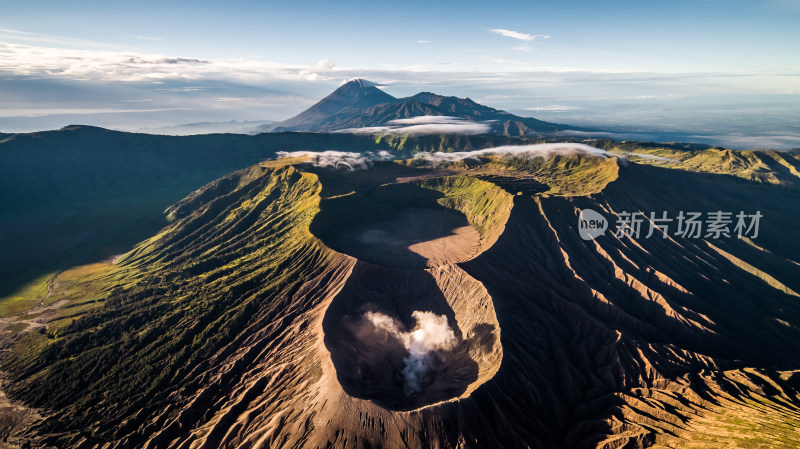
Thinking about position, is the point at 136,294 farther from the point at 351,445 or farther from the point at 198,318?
the point at 351,445

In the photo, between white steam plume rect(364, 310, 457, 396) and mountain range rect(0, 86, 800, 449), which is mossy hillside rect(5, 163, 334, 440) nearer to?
mountain range rect(0, 86, 800, 449)

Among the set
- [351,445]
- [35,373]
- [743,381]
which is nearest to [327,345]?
[351,445]

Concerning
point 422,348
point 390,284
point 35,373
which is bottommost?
point 35,373

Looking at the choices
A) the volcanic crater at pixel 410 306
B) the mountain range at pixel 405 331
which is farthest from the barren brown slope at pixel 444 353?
the volcanic crater at pixel 410 306

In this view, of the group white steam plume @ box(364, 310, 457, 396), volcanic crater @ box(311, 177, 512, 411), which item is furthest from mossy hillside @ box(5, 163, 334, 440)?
white steam plume @ box(364, 310, 457, 396)

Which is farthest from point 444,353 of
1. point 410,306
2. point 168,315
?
point 168,315

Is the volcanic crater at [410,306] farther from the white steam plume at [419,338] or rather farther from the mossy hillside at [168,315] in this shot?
the mossy hillside at [168,315]
